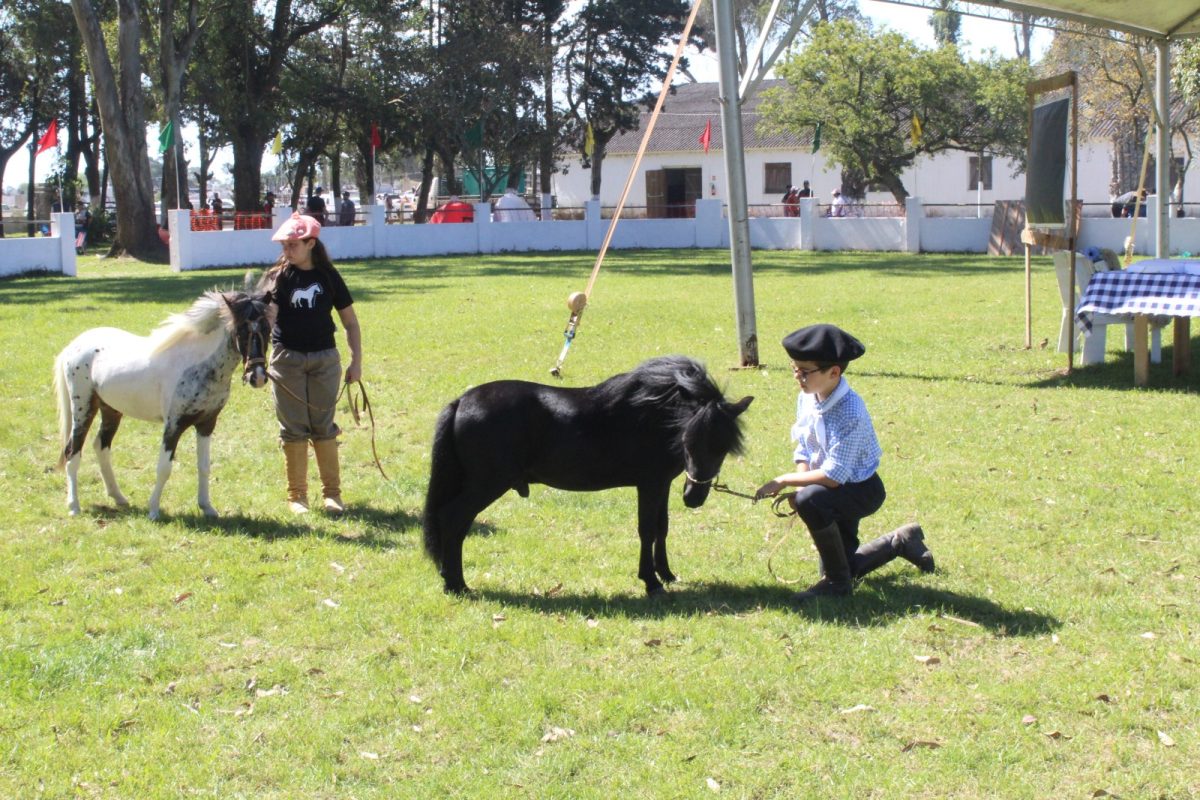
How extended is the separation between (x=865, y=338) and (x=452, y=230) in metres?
19.5

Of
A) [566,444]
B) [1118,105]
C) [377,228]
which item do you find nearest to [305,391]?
[566,444]

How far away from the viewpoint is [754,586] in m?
6.23

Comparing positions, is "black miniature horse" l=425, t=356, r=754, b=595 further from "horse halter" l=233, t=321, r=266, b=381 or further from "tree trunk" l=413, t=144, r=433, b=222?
"tree trunk" l=413, t=144, r=433, b=222

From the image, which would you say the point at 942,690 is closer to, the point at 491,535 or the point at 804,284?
the point at 491,535

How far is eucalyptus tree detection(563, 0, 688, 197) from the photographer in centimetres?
4694

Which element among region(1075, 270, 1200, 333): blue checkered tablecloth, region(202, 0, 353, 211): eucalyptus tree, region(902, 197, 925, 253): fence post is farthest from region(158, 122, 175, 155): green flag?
region(1075, 270, 1200, 333): blue checkered tablecloth

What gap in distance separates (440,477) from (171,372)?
7.84ft

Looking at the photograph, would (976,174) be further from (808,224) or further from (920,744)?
(920,744)

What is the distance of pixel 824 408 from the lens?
5.83 meters

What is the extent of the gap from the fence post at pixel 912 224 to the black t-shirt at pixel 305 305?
26.0 metres

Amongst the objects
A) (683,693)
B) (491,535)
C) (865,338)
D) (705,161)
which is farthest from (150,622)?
(705,161)

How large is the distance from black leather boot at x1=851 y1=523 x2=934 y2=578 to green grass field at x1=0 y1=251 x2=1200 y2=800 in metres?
0.11

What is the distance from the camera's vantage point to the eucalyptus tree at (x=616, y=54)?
4694 centimetres

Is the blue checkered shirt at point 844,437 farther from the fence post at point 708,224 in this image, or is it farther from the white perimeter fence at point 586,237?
the fence post at point 708,224
